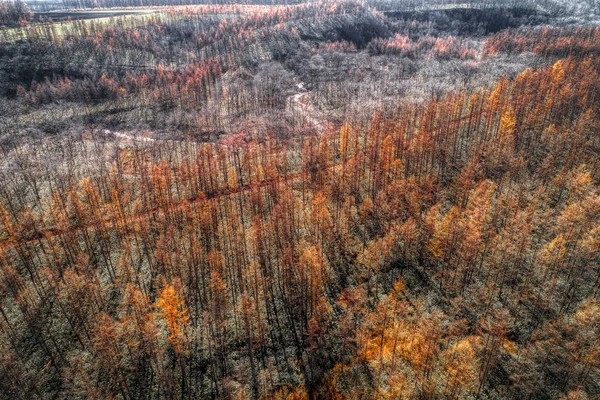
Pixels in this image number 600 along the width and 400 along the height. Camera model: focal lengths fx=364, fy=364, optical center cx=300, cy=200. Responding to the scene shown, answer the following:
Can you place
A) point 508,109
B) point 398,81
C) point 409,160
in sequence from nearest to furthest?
point 409,160 → point 508,109 → point 398,81

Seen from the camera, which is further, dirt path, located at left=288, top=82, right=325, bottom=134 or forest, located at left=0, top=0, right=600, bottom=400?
dirt path, located at left=288, top=82, right=325, bottom=134

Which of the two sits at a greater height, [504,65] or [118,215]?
[504,65]

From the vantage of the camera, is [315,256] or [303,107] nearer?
[315,256]

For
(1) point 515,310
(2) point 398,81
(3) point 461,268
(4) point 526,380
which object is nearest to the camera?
(4) point 526,380

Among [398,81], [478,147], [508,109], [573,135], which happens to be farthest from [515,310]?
[398,81]

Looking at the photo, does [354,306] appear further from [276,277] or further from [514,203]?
[514,203]

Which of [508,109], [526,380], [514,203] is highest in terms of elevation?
[508,109]

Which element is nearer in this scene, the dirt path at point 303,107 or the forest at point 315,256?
the forest at point 315,256

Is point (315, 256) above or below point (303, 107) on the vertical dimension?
below
